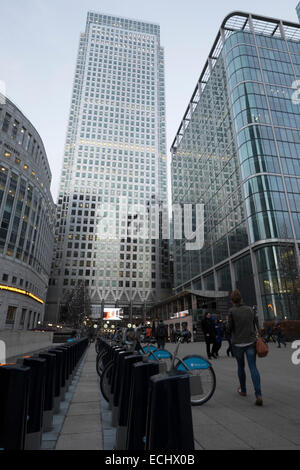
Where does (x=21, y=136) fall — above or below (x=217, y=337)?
above

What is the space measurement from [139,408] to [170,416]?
1.68 ft

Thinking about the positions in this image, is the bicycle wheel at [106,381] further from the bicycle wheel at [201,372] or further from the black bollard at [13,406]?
the black bollard at [13,406]

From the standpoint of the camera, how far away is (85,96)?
116 metres

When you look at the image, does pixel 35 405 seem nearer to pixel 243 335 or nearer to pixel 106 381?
pixel 106 381

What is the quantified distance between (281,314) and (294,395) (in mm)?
34437

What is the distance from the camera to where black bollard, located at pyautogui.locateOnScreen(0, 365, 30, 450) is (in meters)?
1.84

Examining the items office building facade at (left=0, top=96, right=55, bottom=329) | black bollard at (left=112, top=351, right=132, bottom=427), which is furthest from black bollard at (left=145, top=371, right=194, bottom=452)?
office building facade at (left=0, top=96, right=55, bottom=329)

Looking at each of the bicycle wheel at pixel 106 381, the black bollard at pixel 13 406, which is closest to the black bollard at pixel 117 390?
the bicycle wheel at pixel 106 381

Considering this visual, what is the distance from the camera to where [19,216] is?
48500 mm

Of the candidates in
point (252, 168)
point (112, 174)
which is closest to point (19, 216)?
point (252, 168)

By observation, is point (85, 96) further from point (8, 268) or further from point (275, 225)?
point (275, 225)

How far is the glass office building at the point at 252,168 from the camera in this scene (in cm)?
3806

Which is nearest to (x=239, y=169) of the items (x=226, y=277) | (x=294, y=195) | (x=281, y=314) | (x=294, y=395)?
(x=294, y=195)

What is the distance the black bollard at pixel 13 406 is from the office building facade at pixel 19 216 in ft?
158
